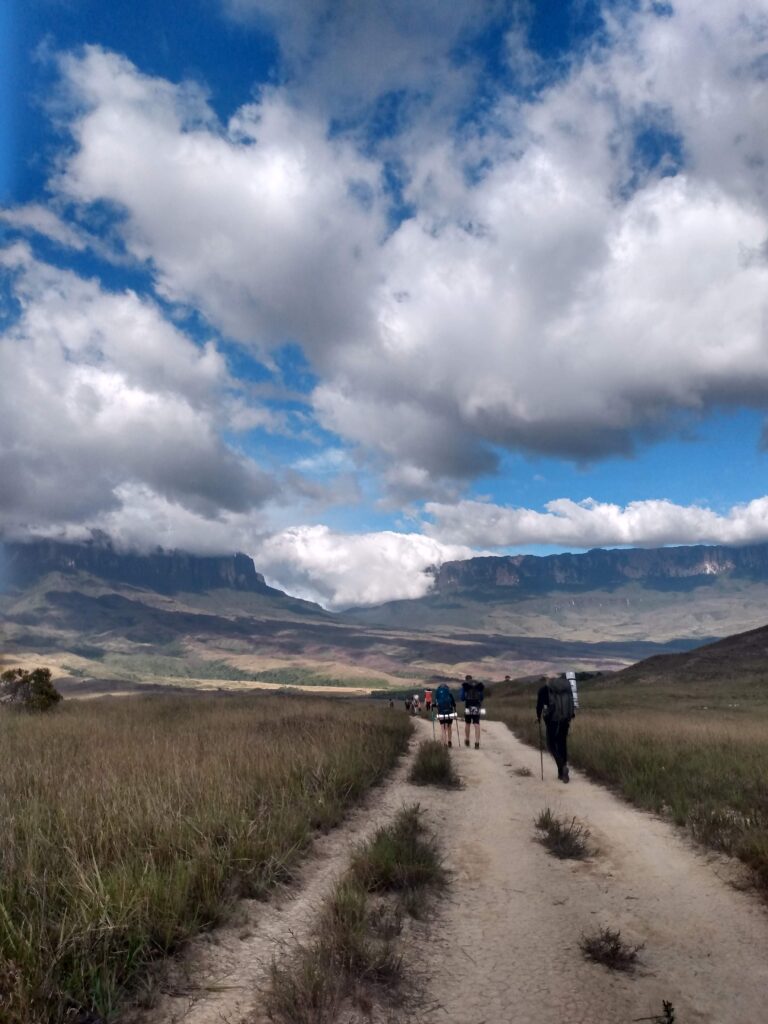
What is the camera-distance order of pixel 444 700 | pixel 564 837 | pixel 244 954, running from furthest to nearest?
pixel 444 700
pixel 564 837
pixel 244 954

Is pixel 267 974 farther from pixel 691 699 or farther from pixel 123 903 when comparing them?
pixel 691 699

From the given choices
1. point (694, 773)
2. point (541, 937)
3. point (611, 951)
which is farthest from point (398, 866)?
point (694, 773)

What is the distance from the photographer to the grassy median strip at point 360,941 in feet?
13.9

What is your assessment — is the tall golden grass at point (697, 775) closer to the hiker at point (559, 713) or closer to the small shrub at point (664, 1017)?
the hiker at point (559, 713)

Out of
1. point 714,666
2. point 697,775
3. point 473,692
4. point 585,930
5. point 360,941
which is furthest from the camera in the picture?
point 714,666

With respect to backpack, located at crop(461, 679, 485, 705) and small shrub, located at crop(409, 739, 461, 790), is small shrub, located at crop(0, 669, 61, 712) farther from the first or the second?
small shrub, located at crop(409, 739, 461, 790)

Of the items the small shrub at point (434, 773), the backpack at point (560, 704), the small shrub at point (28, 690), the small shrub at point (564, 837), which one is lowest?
the small shrub at point (28, 690)

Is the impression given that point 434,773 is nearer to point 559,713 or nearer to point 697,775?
point 559,713

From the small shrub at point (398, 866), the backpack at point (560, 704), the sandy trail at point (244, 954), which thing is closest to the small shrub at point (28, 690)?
the backpack at point (560, 704)

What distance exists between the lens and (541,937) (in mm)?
5633

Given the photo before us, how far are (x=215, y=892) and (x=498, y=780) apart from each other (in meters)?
9.32

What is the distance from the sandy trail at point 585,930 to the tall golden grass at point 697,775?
1.72 ft

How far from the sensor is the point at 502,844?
8.70m

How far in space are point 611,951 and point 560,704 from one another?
30.4 ft
